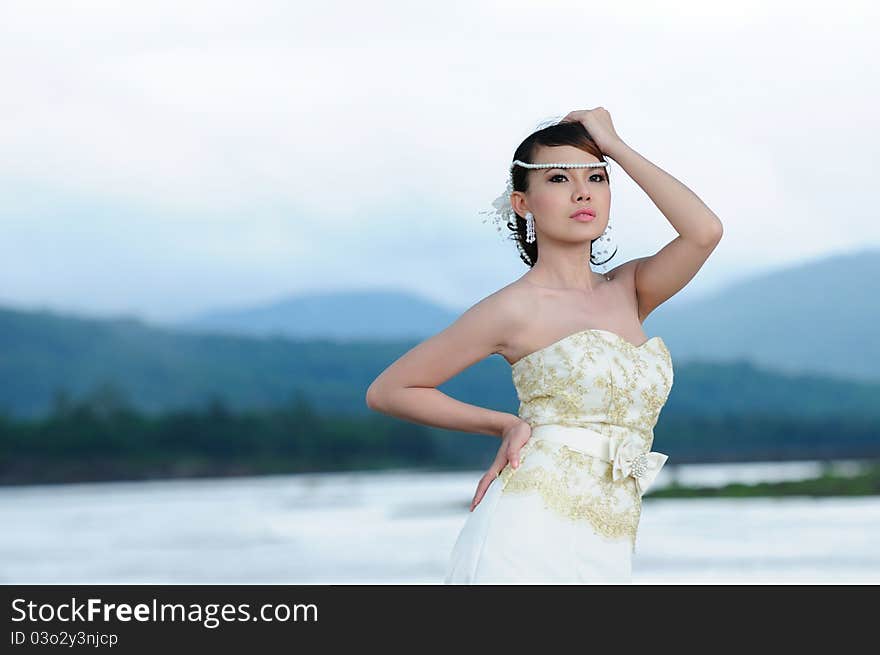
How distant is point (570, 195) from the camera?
3520 millimetres

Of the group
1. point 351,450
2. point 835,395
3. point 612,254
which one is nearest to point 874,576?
point 612,254

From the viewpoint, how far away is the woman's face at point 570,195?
138 inches

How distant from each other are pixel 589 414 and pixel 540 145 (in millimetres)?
678

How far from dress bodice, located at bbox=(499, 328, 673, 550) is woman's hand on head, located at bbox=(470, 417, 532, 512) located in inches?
1.2

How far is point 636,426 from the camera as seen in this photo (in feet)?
11.4

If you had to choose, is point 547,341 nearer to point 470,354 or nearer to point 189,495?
point 470,354

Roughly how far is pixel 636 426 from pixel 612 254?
0.56 m

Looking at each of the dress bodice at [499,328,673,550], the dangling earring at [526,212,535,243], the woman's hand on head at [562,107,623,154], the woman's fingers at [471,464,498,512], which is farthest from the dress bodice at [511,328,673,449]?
the woman's hand on head at [562,107,623,154]

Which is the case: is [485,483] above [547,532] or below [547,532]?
above

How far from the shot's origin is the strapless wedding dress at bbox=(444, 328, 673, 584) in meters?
3.38

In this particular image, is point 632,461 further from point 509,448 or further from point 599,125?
point 599,125

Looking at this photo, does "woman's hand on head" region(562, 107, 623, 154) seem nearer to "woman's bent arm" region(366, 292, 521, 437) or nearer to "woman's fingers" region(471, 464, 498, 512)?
"woman's bent arm" region(366, 292, 521, 437)

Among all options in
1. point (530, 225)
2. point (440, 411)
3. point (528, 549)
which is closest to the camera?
point (528, 549)

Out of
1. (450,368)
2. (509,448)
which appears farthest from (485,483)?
(450,368)
